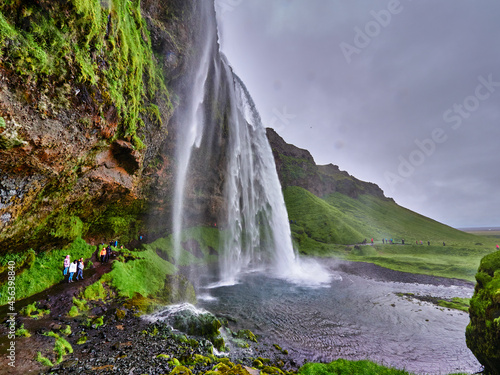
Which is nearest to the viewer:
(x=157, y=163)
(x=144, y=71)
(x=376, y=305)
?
(x=144, y=71)

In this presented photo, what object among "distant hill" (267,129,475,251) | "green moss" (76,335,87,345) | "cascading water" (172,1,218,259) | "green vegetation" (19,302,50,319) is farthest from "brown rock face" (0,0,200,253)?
"distant hill" (267,129,475,251)

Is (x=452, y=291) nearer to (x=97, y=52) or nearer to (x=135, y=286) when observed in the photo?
(x=135, y=286)

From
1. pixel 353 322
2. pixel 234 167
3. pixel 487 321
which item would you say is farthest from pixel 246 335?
pixel 234 167

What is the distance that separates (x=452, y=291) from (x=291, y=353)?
30171 millimetres

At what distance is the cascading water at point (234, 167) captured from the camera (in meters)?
33.0

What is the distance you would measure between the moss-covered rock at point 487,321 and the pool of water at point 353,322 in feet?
12.8

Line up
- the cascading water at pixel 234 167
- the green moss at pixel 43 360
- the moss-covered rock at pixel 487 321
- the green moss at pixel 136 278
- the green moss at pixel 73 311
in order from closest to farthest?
the green moss at pixel 43 360 → the moss-covered rock at pixel 487 321 → the green moss at pixel 73 311 → the green moss at pixel 136 278 → the cascading water at pixel 234 167

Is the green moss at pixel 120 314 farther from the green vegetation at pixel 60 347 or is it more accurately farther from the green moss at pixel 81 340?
the green vegetation at pixel 60 347

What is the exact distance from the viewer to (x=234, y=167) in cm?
4488

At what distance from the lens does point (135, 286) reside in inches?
648

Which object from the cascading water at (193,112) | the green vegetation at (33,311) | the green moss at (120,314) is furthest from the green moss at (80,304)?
the cascading water at (193,112)

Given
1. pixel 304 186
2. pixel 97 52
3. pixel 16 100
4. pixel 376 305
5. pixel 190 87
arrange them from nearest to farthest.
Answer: pixel 16 100 < pixel 97 52 < pixel 376 305 < pixel 190 87 < pixel 304 186

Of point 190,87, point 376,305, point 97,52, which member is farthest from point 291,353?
point 190,87

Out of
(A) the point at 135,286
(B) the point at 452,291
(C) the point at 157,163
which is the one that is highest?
(C) the point at 157,163
